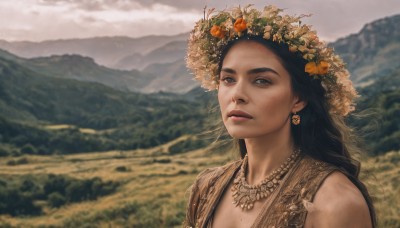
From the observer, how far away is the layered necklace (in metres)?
3.59

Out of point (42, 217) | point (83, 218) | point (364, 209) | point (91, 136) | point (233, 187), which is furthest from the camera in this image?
point (91, 136)

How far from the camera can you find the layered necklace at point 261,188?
11.8 ft

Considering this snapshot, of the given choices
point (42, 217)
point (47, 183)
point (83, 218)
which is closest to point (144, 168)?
point (47, 183)

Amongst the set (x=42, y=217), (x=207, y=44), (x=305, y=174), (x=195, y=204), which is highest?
(x=207, y=44)

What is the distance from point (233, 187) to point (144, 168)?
59.6m

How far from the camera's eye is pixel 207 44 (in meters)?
4.07

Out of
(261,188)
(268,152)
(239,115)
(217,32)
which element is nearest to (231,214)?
(261,188)

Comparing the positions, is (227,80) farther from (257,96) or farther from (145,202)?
(145,202)

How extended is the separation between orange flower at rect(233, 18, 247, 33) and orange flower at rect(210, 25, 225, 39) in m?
0.15

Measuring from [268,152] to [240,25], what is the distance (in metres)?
0.90

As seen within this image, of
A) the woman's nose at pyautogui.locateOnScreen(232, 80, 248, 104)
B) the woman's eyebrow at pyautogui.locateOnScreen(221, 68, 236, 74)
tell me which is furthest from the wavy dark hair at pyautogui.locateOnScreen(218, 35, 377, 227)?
the woman's nose at pyautogui.locateOnScreen(232, 80, 248, 104)

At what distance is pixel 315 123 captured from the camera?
12.3 feet

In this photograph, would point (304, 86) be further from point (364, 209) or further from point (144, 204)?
point (144, 204)

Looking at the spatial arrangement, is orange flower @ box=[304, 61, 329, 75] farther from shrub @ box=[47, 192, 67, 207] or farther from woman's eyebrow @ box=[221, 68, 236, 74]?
shrub @ box=[47, 192, 67, 207]
